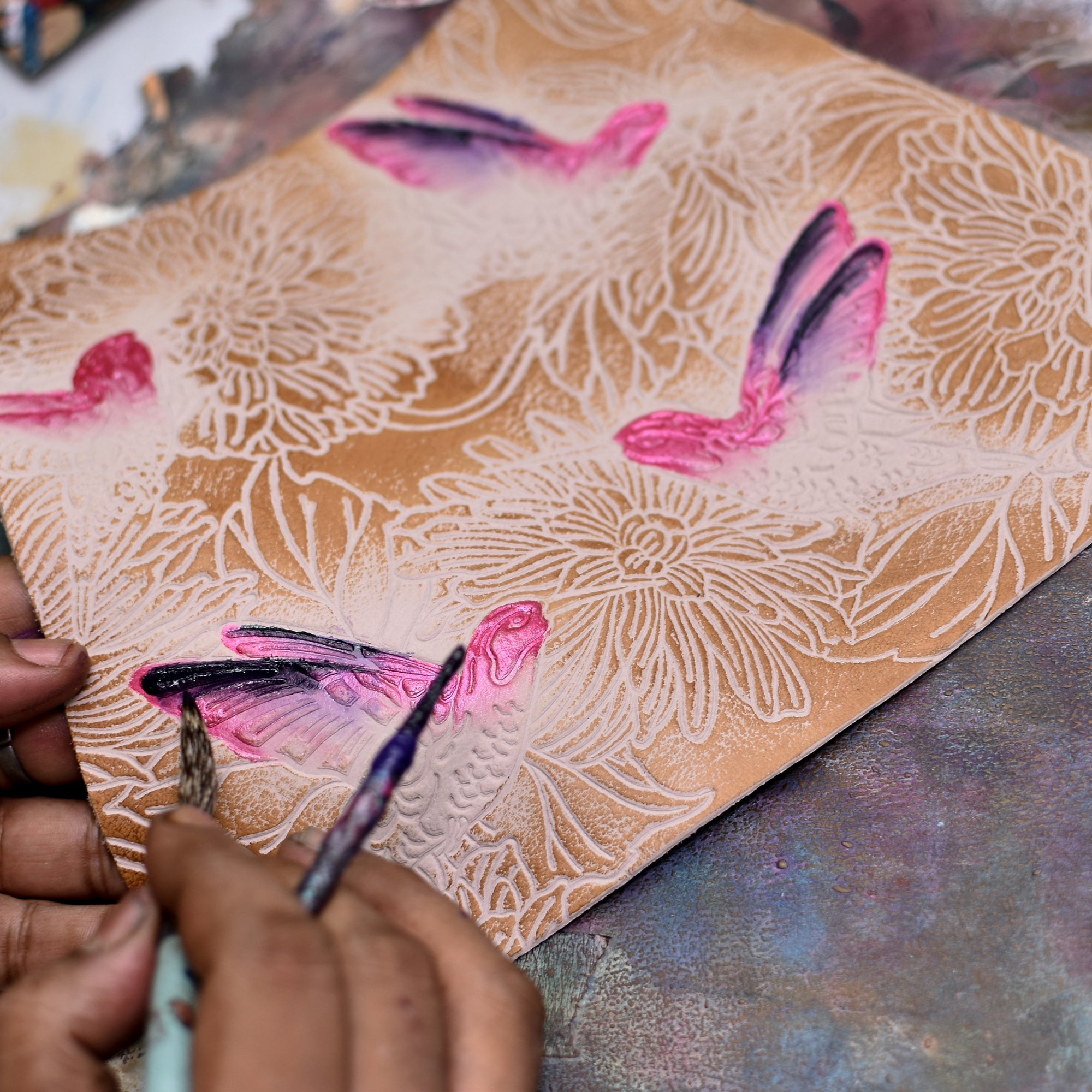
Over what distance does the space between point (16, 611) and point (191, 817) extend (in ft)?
1.25

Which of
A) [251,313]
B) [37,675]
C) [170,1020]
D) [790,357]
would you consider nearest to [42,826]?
[37,675]

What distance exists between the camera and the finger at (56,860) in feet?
2.77

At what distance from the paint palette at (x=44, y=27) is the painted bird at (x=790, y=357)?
121 cm

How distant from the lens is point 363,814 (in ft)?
1.94

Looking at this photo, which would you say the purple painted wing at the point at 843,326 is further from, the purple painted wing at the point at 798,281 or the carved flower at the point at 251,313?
the carved flower at the point at 251,313

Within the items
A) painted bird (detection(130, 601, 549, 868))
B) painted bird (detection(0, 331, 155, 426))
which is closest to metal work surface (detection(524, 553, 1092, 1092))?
painted bird (detection(130, 601, 549, 868))

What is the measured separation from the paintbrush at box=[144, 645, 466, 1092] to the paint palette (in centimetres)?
137

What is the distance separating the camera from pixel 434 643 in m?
0.84

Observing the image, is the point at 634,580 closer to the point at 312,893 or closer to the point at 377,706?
the point at 377,706

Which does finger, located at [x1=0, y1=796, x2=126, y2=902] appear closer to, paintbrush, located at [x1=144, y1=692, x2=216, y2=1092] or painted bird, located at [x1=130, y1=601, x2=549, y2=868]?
painted bird, located at [x1=130, y1=601, x2=549, y2=868]

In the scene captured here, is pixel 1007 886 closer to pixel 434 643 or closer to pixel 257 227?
pixel 434 643

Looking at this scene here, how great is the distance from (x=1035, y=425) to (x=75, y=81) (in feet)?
4.72

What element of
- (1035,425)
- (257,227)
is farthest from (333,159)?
(1035,425)

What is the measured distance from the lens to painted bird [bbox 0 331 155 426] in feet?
3.15
